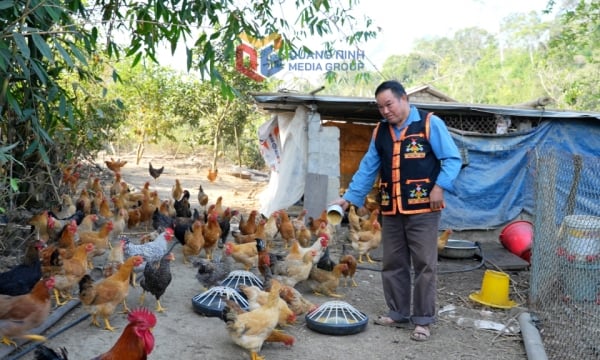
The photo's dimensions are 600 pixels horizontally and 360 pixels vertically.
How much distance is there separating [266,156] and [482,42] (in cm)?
4462

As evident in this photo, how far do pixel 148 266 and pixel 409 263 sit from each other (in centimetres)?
259

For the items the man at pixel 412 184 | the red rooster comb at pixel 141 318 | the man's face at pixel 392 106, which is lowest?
the red rooster comb at pixel 141 318

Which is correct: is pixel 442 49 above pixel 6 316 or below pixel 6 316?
above

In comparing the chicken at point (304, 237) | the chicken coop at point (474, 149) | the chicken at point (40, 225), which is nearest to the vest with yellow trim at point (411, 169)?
the chicken at point (304, 237)

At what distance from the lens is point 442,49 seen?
55219 millimetres

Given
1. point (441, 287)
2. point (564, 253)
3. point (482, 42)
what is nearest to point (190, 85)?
point (441, 287)

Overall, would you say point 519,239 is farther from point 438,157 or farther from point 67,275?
point 67,275

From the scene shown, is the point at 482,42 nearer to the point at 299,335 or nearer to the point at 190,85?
the point at 190,85

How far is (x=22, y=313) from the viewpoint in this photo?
160 inches

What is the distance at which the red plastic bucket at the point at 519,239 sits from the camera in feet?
26.2

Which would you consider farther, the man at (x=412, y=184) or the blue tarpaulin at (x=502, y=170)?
the blue tarpaulin at (x=502, y=170)

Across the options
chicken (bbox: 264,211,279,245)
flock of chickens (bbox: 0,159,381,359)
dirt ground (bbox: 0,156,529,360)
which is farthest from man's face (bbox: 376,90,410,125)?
chicken (bbox: 264,211,279,245)

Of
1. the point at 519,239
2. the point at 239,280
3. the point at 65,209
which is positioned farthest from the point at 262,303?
the point at 65,209

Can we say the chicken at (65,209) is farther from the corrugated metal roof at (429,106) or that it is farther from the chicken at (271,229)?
the corrugated metal roof at (429,106)
